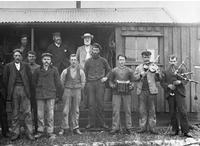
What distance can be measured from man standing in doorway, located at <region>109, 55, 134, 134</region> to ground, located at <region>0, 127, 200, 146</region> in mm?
299

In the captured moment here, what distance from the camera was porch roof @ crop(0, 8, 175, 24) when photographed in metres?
11.3

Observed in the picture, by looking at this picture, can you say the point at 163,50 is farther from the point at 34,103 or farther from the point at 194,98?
the point at 34,103

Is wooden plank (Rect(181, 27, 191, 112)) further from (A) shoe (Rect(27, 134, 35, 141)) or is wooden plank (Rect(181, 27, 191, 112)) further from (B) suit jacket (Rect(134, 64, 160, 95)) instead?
(A) shoe (Rect(27, 134, 35, 141))

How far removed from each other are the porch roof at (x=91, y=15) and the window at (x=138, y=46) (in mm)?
2429

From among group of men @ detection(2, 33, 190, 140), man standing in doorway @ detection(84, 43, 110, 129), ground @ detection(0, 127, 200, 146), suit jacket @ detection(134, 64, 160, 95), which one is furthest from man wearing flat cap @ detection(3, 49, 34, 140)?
suit jacket @ detection(134, 64, 160, 95)

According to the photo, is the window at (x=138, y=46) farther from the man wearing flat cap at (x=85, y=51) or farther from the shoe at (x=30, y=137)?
the shoe at (x=30, y=137)

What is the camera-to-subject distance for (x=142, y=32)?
866 centimetres

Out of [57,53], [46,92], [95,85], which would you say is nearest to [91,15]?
[57,53]

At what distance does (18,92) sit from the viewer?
6.67 metres

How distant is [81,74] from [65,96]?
2.27 ft

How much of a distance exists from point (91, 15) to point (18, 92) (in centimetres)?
640

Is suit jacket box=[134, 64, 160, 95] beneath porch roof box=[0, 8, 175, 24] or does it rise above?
beneath

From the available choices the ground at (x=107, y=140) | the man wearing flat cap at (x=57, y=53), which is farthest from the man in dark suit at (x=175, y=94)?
the man wearing flat cap at (x=57, y=53)

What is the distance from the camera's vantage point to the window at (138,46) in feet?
28.5
